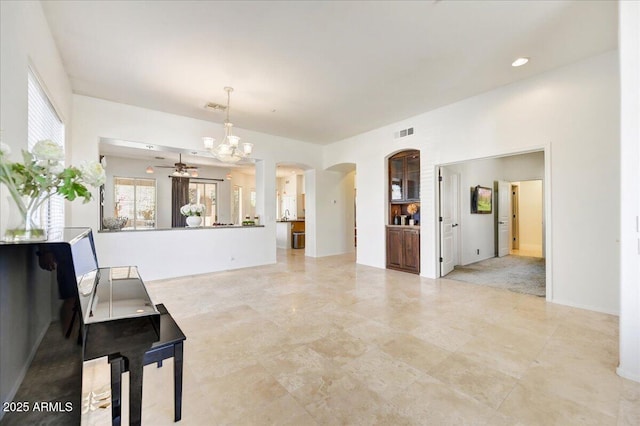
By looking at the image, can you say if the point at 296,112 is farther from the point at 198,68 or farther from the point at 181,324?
the point at 181,324

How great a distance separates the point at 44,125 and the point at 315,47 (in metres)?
3.20

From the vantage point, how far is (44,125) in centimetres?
304

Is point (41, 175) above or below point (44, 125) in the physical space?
below

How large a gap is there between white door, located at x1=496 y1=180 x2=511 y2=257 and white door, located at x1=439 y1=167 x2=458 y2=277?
2699 mm

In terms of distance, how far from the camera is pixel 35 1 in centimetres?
241

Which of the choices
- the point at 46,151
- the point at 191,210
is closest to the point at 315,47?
the point at 46,151

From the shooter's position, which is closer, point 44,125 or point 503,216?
point 44,125

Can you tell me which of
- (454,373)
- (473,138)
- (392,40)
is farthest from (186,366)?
(473,138)

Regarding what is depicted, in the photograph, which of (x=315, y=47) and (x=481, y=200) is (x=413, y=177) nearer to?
(x=481, y=200)

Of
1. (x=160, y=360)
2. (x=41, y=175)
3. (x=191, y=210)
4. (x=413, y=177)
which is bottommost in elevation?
(x=160, y=360)

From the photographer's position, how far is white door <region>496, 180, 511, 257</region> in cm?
779

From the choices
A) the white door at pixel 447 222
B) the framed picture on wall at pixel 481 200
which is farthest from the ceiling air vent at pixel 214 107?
the framed picture on wall at pixel 481 200

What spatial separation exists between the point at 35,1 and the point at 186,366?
3.47 m

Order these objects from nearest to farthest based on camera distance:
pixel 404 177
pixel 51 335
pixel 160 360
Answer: pixel 51 335, pixel 160 360, pixel 404 177
